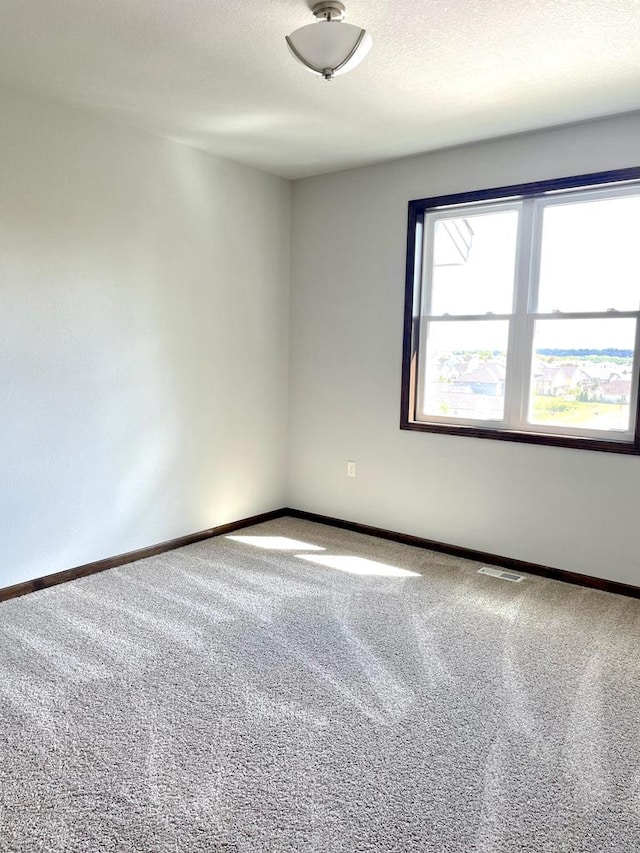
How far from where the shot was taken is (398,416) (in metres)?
3.98

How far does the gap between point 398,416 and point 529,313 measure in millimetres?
1072

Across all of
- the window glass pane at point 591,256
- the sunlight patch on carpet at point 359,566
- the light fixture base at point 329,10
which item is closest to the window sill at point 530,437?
the window glass pane at point 591,256

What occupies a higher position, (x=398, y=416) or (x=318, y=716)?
(x=398, y=416)

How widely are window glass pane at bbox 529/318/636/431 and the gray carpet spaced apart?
38.3 inches

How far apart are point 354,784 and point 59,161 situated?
3099 mm

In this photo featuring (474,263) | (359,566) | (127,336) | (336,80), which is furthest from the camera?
(474,263)

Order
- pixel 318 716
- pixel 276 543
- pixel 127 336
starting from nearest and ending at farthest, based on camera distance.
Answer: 1. pixel 318 716
2. pixel 127 336
3. pixel 276 543

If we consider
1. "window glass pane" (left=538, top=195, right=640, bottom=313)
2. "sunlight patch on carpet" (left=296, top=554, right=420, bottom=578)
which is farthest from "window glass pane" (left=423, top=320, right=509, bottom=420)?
"sunlight patch on carpet" (left=296, top=554, right=420, bottom=578)

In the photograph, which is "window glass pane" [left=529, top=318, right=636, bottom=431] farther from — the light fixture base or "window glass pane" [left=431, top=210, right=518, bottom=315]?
the light fixture base

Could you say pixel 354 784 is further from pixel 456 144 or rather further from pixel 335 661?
pixel 456 144

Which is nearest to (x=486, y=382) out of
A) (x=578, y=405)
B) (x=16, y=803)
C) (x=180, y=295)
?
(x=578, y=405)

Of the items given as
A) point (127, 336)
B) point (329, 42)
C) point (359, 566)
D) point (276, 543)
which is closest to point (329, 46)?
point (329, 42)

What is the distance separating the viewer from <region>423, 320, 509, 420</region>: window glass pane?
3594 millimetres

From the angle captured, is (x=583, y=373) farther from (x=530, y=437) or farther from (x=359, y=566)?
(x=359, y=566)
